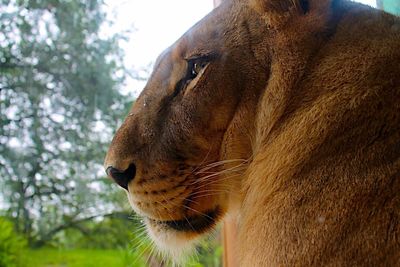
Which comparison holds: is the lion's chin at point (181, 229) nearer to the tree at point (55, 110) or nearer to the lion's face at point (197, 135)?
the lion's face at point (197, 135)

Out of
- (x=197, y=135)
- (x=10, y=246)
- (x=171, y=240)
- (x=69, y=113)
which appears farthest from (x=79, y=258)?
(x=197, y=135)

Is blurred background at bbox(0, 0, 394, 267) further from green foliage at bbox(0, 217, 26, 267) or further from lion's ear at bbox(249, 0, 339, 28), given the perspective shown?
lion's ear at bbox(249, 0, 339, 28)

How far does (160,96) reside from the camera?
3.04ft

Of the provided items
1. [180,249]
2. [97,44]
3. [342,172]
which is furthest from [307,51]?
[97,44]

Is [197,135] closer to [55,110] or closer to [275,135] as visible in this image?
[275,135]

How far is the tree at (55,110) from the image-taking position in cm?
128

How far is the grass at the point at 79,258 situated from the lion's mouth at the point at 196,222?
366 millimetres

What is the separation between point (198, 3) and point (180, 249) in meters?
0.64

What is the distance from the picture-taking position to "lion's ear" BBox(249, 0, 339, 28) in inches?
33.3

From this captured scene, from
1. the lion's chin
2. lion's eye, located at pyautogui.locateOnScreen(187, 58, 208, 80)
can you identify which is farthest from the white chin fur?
lion's eye, located at pyautogui.locateOnScreen(187, 58, 208, 80)

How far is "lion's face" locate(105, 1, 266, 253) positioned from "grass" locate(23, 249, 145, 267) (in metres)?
0.42

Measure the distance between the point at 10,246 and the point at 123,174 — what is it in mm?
549

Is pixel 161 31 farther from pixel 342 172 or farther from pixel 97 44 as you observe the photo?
pixel 342 172

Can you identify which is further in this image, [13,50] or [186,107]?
[13,50]
